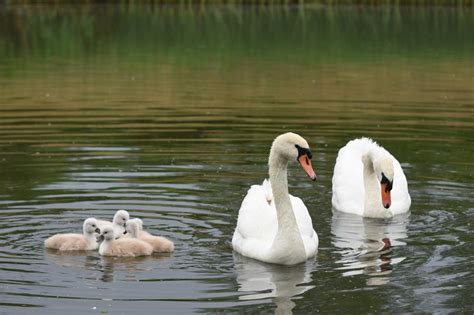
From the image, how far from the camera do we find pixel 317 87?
26.6 m

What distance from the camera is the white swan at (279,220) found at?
11.0 meters

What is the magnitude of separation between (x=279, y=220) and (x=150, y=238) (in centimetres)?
117

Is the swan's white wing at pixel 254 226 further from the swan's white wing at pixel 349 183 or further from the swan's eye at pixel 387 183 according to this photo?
the swan's white wing at pixel 349 183

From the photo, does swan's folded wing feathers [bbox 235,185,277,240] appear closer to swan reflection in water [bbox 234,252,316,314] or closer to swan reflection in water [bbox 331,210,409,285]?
swan reflection in water [bbox 234,252,316,314]

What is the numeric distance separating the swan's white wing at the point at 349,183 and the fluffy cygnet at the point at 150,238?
314 cm

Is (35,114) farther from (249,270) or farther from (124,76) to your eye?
(249,270)

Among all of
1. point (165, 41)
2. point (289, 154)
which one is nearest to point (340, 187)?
point (289, 154)

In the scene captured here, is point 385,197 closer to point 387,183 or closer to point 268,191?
point 387,183

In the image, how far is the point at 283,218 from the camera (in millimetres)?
11086

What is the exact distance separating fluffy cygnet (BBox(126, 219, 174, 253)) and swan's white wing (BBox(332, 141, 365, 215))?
314 cm

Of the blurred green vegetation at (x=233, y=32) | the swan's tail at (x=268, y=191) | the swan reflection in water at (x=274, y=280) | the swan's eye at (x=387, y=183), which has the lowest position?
the blurred green vegetation at (x=233, y=32)

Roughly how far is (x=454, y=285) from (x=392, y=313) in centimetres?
102

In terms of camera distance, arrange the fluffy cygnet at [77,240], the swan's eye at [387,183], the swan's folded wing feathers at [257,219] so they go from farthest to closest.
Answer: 1. the swan's eye at [387,183]
2. the swan's folded wing feathers at [257,219]
3. the fluffy cygnet at [77,240]

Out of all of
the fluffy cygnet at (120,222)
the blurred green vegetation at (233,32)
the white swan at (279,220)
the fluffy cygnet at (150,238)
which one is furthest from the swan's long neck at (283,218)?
the blurred green vegetation at (233,32)
